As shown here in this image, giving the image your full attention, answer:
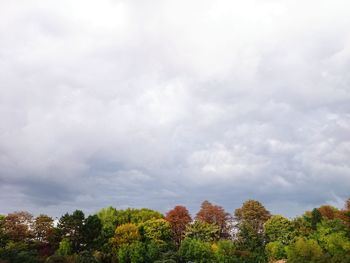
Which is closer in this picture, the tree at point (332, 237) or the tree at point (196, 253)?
the tree at point (332, 237)

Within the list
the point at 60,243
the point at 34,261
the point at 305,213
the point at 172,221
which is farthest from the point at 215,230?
the point at 34,261

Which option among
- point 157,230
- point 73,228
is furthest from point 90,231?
point 157,230

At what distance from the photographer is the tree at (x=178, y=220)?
9969 cm

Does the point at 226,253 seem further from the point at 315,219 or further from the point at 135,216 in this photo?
the point at 135,216

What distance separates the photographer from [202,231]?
9419 centimetres

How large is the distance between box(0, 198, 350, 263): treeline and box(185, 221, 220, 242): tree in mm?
192

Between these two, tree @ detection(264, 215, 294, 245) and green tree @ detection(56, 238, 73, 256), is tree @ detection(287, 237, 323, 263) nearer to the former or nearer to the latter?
tree @ detection(264, 215, 294, 245)

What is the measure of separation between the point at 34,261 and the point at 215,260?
100 ft

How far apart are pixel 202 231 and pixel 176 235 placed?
848 cm

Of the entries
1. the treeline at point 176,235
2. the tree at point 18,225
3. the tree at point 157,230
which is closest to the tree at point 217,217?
the treeline at point 176,235

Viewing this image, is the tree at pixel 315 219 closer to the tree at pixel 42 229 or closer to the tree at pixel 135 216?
the tree at pixel 135 216

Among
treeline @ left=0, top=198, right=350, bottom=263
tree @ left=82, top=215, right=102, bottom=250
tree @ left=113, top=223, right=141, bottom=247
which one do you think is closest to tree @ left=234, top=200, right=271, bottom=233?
treeline @ left=0, top=198, right=350, bottom=263

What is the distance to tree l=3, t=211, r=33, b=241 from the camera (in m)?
88.5

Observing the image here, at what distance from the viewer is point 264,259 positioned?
3467 inches
